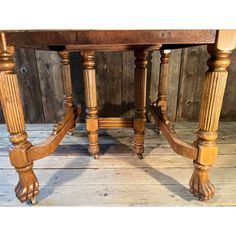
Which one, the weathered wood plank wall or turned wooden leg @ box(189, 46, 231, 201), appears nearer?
turned wooden leg @ box(189, 46, 231, 201)

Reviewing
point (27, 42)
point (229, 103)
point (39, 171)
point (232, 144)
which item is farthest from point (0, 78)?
point (229, 103)

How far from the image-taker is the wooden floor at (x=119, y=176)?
0.72 m

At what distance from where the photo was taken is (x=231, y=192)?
747 millimetres

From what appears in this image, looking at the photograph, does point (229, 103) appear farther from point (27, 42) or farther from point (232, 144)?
point (27, 42)

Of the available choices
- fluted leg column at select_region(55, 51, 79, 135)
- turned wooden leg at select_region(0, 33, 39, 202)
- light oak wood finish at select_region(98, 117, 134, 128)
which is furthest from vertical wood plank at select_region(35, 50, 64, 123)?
turned wooden leg at select_region(0, 33, 39, 202)

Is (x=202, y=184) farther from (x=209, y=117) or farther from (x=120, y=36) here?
(x=120, y=36)

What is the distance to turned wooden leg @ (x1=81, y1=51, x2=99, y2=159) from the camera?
2.72ft

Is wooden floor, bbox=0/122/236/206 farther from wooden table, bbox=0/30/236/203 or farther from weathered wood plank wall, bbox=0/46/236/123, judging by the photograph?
weathered wood plank wall, bbox=0/46/236/123

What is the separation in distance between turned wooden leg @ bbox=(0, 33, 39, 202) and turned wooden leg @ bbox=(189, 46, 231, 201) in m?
0.52

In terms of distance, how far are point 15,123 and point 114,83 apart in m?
0.86
